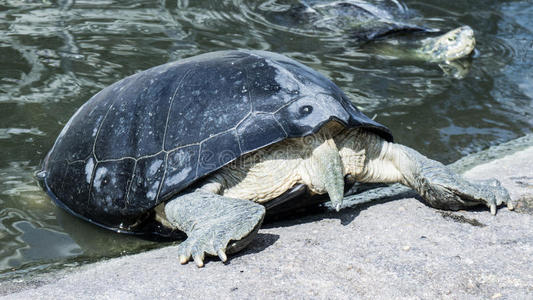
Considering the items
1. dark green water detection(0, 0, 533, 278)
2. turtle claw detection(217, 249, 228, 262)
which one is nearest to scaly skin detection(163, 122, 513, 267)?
turtle claw detection(217, 249, 228, 262)

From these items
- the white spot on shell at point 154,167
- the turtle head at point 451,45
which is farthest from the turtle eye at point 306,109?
the turtle head at point 451,45

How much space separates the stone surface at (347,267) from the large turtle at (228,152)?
19 centimetres

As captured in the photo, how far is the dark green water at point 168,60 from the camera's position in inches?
148

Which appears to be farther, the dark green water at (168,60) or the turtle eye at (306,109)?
Answer: the dark green water at (168,60)

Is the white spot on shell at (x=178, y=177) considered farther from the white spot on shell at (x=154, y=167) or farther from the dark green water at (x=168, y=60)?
the dark green water at (x=168, y=60)

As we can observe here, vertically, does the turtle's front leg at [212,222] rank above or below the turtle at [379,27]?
above

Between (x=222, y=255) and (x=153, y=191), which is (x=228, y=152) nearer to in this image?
(x=153, y=191)

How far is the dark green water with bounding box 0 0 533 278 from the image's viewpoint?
3.77 metres

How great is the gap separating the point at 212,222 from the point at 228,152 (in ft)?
1.31

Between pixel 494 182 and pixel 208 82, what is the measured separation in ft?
5.59

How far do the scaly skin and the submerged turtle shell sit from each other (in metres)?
0.13

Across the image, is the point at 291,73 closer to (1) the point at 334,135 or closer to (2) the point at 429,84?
(1) the point at 334,135

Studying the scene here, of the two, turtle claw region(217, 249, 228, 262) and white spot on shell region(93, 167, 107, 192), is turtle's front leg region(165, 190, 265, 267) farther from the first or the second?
white spot on shell region(93, 167, 107, 192)

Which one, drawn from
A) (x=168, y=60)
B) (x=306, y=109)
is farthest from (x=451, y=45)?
(x=306, y=109)
